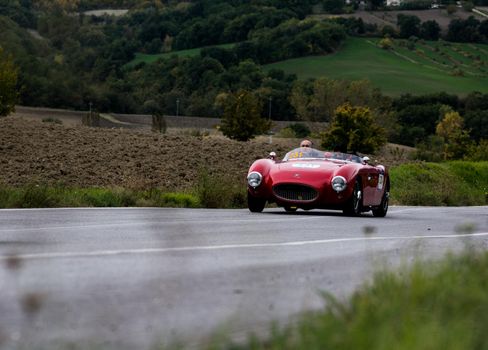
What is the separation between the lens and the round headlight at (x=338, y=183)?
67.6ft

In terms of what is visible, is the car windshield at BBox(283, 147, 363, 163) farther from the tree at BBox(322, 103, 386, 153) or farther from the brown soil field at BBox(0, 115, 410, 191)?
the tree at BBox(322, 103, 386, 153)

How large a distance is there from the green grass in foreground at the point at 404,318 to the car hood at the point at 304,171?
12463mm

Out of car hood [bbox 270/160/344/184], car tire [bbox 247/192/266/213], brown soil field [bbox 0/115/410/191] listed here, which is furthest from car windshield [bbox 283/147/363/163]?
brown soil field [bbox 0/115/410/191]

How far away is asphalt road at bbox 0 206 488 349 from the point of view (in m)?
6.07

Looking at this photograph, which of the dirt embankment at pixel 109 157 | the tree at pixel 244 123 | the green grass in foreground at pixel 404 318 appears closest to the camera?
the green grass in foreground at pixel 404 318

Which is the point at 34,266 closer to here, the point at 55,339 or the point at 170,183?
the point at 55,339

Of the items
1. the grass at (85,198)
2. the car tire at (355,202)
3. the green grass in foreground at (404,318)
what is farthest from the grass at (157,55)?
the green grass in foreground at (404,318)

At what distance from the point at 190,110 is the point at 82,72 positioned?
591 inches

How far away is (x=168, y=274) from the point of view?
8.50 meters

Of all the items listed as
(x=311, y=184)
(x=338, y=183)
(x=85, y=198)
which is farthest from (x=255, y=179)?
(x=85, y=198)

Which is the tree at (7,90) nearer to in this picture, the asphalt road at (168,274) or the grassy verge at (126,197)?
the grassy verge at (126,197)

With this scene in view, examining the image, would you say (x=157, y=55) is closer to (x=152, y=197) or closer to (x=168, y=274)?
(x=152, y=197)

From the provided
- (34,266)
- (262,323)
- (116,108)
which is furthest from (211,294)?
(116,108)

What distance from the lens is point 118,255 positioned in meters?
9.84
